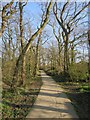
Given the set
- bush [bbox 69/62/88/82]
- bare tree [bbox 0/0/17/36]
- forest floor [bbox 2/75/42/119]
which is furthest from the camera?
bush [bbox 69/62/88/82]

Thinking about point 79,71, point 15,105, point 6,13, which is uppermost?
point 6,13

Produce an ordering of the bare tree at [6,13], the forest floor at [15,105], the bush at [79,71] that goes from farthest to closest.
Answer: the bush at [79,71], the bare tree at [6,13], the forest floor at [15,105]

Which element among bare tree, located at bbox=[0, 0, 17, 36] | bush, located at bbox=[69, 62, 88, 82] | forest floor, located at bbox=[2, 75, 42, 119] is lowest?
forest floor, located at bbox=[2, 75, 42, 119]

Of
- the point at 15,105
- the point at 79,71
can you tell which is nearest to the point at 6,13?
the point at 15,105

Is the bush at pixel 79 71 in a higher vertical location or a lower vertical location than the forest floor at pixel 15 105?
higher

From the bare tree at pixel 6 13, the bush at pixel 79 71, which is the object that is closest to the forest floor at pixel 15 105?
the bare tree at pixel 6 13

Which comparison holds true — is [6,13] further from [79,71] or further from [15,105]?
[79,71]

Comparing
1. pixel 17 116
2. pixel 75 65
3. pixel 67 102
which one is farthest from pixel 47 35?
pixel 17 116

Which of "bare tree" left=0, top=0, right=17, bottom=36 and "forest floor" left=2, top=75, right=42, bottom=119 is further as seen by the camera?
"bare tree" left=0, top=0, right=17, bottom=36

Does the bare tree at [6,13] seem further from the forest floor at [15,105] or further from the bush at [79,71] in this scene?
the bush at [79,71]

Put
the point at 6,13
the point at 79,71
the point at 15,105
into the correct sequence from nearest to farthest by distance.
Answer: the point at 15,105, the point at 6,13, the point at 79,71

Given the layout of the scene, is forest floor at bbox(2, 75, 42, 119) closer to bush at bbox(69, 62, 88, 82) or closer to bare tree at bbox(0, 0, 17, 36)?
bare tree at bbox(0, 0, 17, 36)

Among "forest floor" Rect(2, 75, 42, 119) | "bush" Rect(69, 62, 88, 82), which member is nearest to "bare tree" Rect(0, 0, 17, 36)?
"forest floor" Rect(2, 75, 42, 119)

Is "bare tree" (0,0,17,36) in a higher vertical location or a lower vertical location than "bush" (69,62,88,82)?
higher
